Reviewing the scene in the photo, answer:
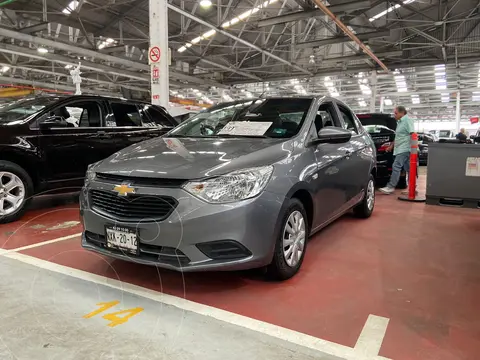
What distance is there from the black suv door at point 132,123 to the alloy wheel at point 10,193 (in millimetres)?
1281

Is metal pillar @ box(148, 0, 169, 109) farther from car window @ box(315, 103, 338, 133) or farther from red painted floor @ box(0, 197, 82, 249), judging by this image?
car window @ box(315, 103, 338, 133)

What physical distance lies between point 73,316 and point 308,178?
1928 millimetres

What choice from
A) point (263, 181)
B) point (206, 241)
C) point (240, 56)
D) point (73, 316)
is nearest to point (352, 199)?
point (263, 181)

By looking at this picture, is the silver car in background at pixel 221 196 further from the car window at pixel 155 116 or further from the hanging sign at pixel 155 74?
the hanging sign at pixel 155 74

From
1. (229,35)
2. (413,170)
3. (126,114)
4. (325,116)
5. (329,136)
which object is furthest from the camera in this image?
(229,35)

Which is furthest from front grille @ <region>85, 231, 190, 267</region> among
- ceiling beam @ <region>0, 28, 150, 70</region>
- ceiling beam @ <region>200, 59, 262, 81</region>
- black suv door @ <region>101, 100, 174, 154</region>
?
ceiling beam @ <region>200, 59, 262, 81</region>

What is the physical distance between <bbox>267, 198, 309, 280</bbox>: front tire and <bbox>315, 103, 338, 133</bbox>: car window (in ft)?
2.95

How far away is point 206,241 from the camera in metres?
2.36

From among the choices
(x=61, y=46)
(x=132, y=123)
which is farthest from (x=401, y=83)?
(x=132, y=123)

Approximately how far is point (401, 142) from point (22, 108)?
605cm

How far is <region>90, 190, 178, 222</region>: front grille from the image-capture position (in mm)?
2412

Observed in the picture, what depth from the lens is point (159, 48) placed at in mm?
6902

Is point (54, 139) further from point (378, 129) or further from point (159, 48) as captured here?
point (378, 129)

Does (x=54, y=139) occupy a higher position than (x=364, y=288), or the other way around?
(x=54, y=139)
